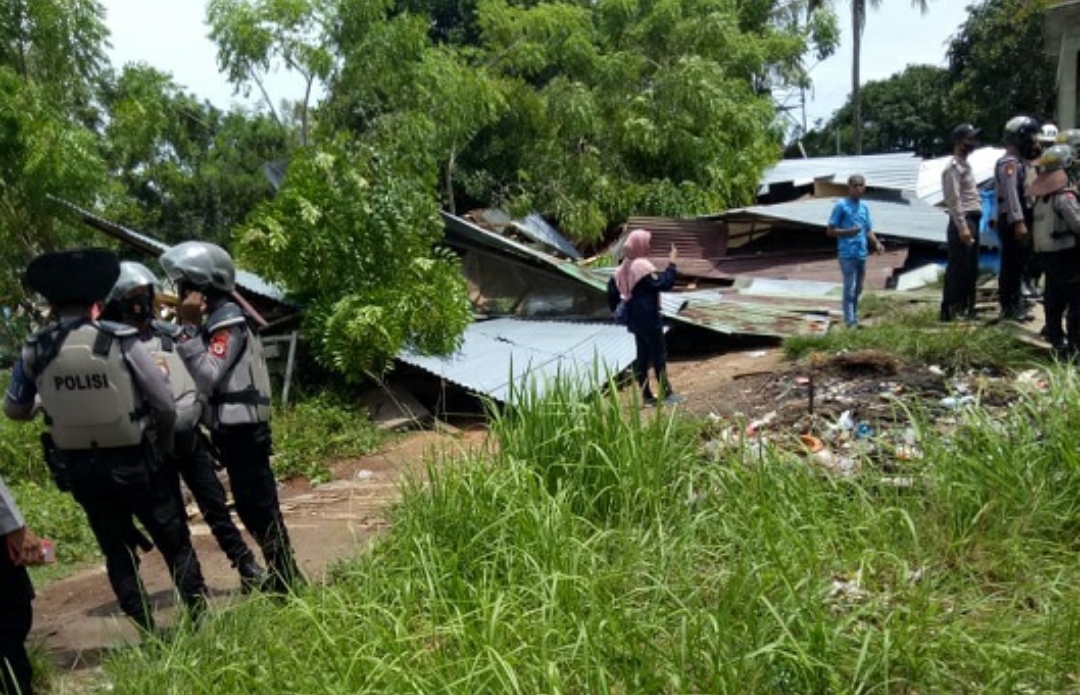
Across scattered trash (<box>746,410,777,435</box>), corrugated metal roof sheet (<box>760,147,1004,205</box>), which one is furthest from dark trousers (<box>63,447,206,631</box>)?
corrugated metal roof sheet (<box>760,147,1004,205</box>)

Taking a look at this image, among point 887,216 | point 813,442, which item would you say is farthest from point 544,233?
point 813,442

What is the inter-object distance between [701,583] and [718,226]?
12439mm

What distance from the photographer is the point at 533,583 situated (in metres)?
3.44

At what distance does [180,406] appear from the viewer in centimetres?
402

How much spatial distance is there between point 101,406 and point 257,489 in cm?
82

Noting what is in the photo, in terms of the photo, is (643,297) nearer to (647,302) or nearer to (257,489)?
(647,302)

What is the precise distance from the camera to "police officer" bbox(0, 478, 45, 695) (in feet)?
10.1

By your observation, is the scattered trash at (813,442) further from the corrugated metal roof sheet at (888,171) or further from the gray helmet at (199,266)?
the corrugated metal roof sheet at (888,171)

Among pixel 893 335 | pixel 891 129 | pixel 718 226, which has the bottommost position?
pixel 893 335

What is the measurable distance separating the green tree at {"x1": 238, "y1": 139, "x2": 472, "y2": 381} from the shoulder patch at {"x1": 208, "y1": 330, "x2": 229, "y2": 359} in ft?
13.9

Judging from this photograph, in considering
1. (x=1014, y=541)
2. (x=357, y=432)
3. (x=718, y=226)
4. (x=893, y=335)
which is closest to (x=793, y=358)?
(x=893, y=335)

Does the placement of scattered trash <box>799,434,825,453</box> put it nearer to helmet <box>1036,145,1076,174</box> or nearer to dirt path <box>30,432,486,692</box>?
dirt path <box>30,432,486,692</box>

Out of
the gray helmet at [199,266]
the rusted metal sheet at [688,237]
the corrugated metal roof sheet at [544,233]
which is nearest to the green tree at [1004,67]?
the rusted metal sheet at [688,237]

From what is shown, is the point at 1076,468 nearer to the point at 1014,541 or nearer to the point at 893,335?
the point at 1014,541
